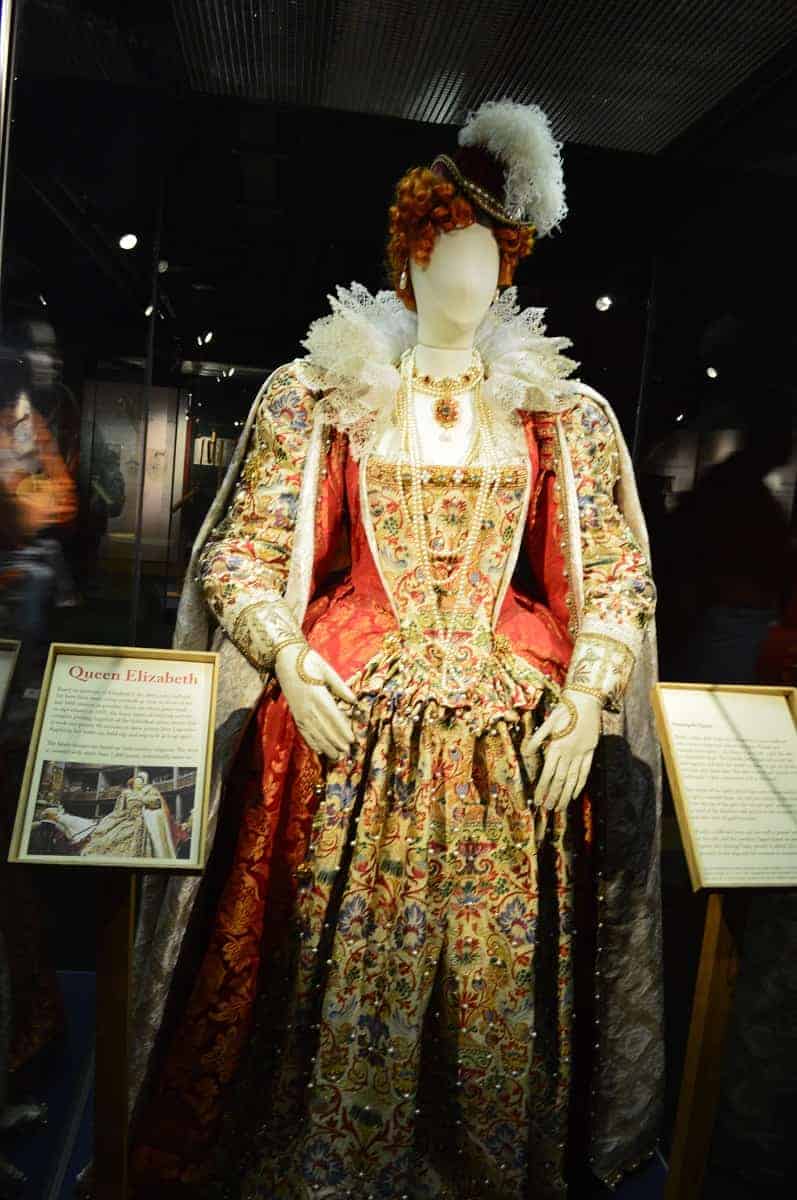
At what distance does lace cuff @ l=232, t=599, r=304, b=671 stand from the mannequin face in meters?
0.54

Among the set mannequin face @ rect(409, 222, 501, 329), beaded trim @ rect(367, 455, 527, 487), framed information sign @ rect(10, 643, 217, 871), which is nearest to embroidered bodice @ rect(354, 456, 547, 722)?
beaded trim @ rect(367, 455, 527, 487)

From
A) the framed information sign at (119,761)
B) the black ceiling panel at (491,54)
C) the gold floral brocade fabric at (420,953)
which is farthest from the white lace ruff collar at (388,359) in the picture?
the framed information sign at (119,761)

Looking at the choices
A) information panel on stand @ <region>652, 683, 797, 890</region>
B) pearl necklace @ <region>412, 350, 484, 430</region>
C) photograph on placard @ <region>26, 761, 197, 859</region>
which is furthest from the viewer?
pearl necklace @ <region>412, 350, 484, 430</region>

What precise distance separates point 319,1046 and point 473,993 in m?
0.25

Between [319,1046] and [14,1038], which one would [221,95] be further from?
[14,1038]

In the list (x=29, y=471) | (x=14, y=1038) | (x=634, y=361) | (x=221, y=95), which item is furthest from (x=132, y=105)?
(x=14, y=1038)

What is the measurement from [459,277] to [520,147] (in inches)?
8.3

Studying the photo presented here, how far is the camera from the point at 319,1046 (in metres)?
1.49

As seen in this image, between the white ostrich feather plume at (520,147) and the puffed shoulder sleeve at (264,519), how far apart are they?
0.45 meters

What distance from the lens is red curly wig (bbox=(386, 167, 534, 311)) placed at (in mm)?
1519

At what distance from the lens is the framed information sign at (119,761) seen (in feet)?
3.95

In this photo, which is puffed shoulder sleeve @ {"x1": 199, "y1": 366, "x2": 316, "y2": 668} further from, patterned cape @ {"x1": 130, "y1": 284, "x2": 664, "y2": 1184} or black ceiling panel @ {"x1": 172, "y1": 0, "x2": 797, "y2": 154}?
black ceiling panel @ {"x1": 172, "y1": 0, "x2": 797, "y2": 154}

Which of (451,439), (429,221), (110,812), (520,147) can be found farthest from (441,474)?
(110,812)

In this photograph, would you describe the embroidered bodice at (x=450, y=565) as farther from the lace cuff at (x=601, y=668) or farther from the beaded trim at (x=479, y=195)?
the beaded trim at (x=479, y=195)
